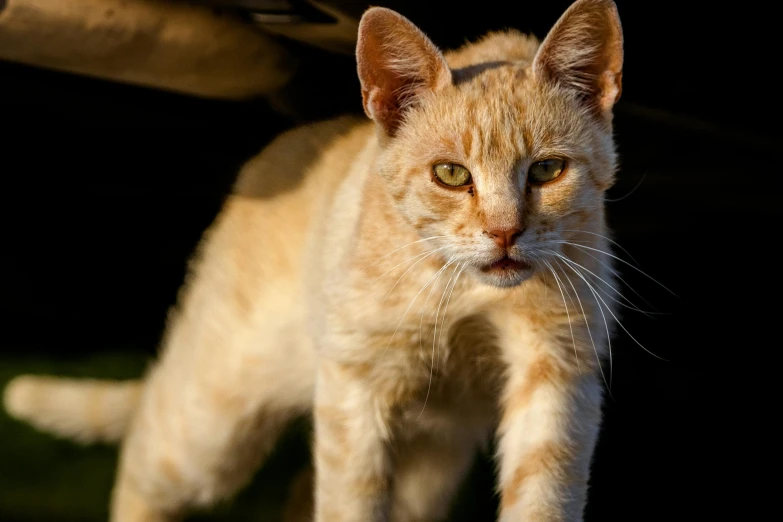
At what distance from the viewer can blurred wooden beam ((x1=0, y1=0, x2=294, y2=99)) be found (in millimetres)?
2049

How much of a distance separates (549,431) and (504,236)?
399 mm

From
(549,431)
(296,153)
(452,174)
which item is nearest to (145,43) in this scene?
(296,153)

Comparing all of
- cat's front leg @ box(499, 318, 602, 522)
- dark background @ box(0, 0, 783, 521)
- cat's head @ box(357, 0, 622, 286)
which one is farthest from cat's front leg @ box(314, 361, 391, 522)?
dark background @ box(0, 0, 783, 521)

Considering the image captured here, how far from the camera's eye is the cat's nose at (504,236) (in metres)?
1.48

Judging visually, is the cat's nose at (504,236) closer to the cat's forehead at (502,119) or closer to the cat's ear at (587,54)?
the cat's forehead at (502,119)

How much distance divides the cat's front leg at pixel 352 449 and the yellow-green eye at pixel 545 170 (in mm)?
488

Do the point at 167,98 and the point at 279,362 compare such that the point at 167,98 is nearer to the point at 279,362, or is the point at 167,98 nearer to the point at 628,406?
the point at 279,362

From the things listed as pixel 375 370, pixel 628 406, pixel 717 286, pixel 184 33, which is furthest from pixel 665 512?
pixel 184 33

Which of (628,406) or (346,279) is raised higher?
(346,279)

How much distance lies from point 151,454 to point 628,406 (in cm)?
176

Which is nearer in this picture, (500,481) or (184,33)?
(500,481)

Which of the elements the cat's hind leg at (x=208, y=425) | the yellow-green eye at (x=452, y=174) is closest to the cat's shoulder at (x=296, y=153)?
the cat's hind leg at (x=208, y=425)

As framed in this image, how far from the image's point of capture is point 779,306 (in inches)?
147

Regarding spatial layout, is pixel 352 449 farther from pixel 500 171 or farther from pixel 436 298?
pixel 500 171
